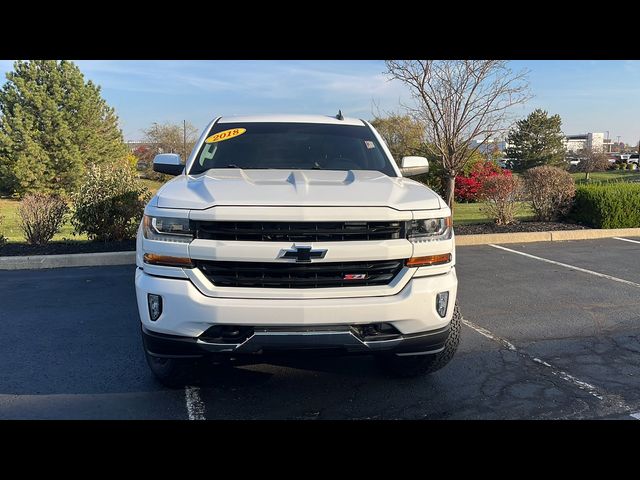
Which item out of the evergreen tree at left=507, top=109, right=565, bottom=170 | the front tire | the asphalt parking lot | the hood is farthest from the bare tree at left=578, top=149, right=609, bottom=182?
the hood

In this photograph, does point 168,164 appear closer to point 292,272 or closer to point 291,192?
point 291,192

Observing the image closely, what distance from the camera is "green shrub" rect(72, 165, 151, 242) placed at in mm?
8758

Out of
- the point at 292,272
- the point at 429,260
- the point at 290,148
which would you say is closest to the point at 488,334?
the point at 429,260

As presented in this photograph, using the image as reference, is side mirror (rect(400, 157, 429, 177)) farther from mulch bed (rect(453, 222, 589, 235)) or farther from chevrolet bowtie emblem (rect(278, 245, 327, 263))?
mulch bed (rect(453, 222, 589, 235))

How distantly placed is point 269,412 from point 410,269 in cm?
132

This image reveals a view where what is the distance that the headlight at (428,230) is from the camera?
313cm

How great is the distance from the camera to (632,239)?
10.5m

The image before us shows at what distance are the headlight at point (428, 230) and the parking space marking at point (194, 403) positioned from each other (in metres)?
1.76

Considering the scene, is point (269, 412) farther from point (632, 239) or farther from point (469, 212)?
point (469, 212)

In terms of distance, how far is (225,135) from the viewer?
4.54 metres

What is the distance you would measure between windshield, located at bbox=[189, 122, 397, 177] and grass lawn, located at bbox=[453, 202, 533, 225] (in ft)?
26.4

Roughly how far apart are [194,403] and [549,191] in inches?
399

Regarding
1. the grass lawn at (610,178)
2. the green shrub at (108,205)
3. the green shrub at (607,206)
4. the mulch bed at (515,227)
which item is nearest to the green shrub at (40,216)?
the green shrub at (108,205)
